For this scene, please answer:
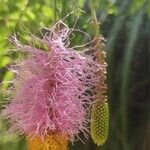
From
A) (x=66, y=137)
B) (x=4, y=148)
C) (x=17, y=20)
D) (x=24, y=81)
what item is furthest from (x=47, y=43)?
(x=4, y=148)

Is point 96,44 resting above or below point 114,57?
above

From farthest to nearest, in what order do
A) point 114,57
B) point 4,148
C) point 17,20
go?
point 114,57
point 4,148
point 17,20

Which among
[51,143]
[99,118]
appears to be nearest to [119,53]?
[99,118]

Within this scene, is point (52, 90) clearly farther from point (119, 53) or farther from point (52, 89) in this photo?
point (119, 53)

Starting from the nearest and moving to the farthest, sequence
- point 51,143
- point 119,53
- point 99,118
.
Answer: point 51,143
point 99,118
point 119,53

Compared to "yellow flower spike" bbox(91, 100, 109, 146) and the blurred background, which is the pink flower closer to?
"yellow flower spike" bbox(91, 100, 109, 146)

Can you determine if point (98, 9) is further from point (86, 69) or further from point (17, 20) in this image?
point (86, 69)
